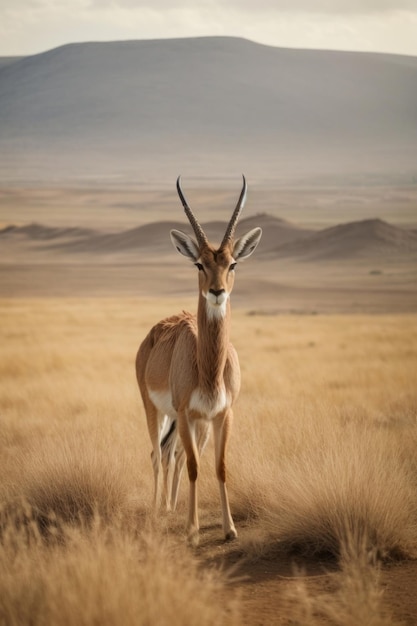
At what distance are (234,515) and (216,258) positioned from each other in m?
2.38

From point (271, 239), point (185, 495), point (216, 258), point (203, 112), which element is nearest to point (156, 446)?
point (185, 495)

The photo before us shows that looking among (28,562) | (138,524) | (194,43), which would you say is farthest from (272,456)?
(194,43)

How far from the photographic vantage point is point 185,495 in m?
8.48

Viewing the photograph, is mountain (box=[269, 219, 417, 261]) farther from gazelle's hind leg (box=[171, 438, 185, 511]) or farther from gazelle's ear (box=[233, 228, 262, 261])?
gazelle's ear (box=[233, 228, 262, 261])

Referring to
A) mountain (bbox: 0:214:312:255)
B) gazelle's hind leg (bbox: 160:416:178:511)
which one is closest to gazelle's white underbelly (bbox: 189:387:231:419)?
gazelle's hind leg (bbox: 160:416:178:511)

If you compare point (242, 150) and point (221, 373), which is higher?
point (242, 150)

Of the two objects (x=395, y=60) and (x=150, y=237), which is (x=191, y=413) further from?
(x=395, y=60)

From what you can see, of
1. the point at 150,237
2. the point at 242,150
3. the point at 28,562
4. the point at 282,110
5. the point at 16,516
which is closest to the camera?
the point at 28,562

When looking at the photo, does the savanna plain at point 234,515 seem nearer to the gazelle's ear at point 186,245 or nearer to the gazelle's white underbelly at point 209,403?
the gazelle's white underbelly at point 209,403

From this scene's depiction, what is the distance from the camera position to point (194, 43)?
176m

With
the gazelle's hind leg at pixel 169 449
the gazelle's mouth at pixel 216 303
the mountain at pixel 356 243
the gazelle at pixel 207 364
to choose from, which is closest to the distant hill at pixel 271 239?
the mountain at pixel 356 243

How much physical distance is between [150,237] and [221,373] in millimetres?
117696

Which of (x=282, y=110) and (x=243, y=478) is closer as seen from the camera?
(x=243, y=478)

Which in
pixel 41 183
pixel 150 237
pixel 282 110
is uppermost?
pixel 282 110
